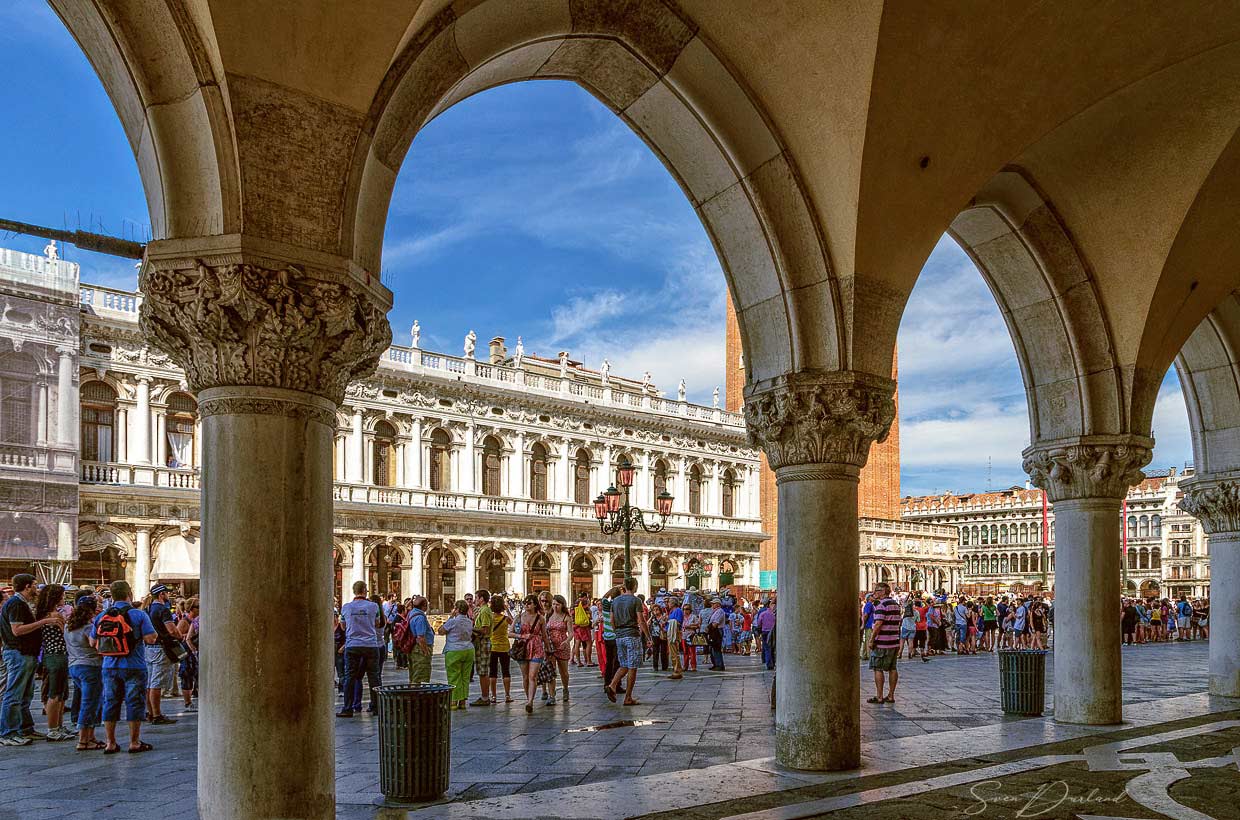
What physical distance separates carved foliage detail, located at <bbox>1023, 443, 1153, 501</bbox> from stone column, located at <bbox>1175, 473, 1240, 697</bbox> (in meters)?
2.58

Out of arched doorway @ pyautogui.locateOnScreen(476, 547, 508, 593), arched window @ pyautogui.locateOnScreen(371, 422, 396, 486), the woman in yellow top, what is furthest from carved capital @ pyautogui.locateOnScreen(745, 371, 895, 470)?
arched doorway @ pyautogui.locateOnScreen(476, 547, 508, 593)

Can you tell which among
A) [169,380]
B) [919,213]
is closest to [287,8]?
[919,213]

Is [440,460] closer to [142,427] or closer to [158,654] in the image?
[142,427]

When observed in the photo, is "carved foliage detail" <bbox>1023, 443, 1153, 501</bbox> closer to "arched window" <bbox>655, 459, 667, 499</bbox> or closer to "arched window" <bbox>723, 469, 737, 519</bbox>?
"arched window" <bbox>655, 459, 667, 499</bbox>

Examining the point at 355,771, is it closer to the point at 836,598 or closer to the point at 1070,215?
the point at 836,598

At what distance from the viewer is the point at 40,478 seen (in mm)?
23141

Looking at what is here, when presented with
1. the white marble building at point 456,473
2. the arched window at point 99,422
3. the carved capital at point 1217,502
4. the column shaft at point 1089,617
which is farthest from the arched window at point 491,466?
the column shaft at point 1089,617

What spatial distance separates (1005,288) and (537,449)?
26.0 m

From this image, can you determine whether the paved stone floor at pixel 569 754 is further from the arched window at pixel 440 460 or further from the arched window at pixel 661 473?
the arched window at pixel 661 473

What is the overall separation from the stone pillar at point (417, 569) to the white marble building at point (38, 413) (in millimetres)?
9321

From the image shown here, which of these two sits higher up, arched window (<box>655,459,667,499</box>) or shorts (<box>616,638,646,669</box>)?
arched window (<box>655,459,667,499</box>)

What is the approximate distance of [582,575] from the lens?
35.6 meters

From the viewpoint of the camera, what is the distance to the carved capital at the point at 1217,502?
11055 millimetres

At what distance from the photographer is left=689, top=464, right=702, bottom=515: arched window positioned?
1549 inches
